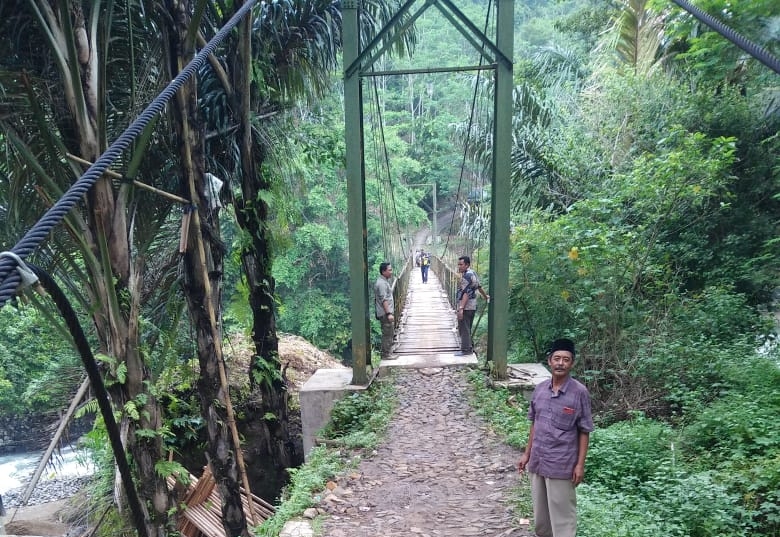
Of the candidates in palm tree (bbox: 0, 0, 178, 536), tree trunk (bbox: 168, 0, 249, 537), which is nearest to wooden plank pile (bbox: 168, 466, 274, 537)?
tree trunk (bbox: 168, 0, 249, 537)

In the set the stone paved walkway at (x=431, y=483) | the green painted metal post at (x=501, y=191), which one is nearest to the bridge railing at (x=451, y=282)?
the green painted metal post at (x=501, y=191)

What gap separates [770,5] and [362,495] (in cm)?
544

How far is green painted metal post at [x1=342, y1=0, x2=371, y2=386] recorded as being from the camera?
14.9 feet

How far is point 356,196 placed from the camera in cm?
475

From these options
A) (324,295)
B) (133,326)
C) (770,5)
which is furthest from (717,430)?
(324,295)

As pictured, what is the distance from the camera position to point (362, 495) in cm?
321

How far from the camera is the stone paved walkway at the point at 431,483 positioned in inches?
110

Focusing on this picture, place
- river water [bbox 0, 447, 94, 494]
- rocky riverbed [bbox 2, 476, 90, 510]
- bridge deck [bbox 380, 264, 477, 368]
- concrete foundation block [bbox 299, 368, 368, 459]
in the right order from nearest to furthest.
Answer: concrete foundation block [bbox 299, 368, 368, 459], bridge deck [bbox 380, 264, 477, 368], rocky riverbed [bbox 2, 476, 90, 510], river water [bbox 0, 447, 94, 494]

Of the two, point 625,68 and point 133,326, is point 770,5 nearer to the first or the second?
point 625,68

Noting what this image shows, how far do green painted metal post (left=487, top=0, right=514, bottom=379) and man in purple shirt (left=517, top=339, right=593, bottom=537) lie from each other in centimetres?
261

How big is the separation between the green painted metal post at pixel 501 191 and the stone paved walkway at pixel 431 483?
80cm

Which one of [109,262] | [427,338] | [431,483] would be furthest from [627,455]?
[427,338]

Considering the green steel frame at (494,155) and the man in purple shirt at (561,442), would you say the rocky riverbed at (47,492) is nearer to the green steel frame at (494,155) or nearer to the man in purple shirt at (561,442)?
the green steel frame at (494,155)

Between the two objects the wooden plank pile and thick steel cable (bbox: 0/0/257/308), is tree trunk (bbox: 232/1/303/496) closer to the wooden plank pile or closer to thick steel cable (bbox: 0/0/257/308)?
the wooden plank pile
